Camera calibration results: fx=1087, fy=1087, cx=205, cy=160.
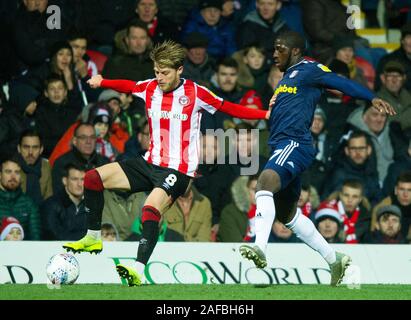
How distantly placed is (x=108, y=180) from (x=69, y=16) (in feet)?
17.2

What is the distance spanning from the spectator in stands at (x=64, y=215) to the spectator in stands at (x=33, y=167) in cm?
27

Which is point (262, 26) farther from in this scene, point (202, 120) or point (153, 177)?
point (153, 177)

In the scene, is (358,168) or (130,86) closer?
(130,86)

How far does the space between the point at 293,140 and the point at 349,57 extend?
5.37 m

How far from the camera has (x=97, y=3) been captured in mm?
14234

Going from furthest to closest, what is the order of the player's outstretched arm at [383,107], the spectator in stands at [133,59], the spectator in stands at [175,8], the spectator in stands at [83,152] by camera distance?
the spectator in stands at [175,8]
the spectator in stands at [133,59]
the spectator in stands at [83,152]
the player's outstretched arm at [383,107]

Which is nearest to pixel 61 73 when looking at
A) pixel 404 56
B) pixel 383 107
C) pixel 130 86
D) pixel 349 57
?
pixel 349 57

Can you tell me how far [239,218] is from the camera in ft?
40.9

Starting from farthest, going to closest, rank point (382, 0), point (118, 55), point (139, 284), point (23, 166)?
1. point (382, 0)
2. point (118, 55)
3. point (23, 166)
4. point (139, 284)

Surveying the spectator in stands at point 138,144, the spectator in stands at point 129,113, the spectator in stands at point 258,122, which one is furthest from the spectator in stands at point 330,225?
the spectator in stands at point 129,113

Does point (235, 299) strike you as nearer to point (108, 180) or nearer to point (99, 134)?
point (108, 180)

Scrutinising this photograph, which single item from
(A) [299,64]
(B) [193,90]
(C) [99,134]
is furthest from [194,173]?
(C) [99,134]

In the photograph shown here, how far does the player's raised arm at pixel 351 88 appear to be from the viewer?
8.58m

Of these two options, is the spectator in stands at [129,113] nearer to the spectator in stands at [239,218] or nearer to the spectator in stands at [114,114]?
the spectator in stands at [114,114]
